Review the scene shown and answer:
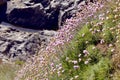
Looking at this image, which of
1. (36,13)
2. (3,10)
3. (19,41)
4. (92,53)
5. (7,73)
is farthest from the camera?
(3,10)

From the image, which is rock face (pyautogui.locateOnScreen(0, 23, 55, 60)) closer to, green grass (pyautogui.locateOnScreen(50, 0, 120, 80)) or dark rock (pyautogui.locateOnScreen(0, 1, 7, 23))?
dark rock (pyautogui.locateOnScreen(0, 1, 7, 23))

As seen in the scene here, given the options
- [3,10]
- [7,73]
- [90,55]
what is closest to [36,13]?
[3,10]

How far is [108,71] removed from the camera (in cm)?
525

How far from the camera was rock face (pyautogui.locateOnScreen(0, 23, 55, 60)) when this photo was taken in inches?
610

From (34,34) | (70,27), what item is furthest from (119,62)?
(34,34)

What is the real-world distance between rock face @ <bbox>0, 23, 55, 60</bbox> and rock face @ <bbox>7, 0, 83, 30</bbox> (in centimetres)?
82

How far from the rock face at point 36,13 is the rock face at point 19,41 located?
32.4 inches

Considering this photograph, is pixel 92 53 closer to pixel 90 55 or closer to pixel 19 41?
pixel 90 55

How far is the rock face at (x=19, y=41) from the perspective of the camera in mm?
15484

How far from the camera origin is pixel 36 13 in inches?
728

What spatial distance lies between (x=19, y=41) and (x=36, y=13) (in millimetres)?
2469

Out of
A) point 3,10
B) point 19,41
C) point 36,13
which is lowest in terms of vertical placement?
point 19,41

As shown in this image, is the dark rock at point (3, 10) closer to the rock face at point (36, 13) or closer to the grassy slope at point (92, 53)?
the rock face at point (36, 13)

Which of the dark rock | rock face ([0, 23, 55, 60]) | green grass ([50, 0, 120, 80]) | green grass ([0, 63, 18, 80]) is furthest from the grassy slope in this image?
the dark rock
